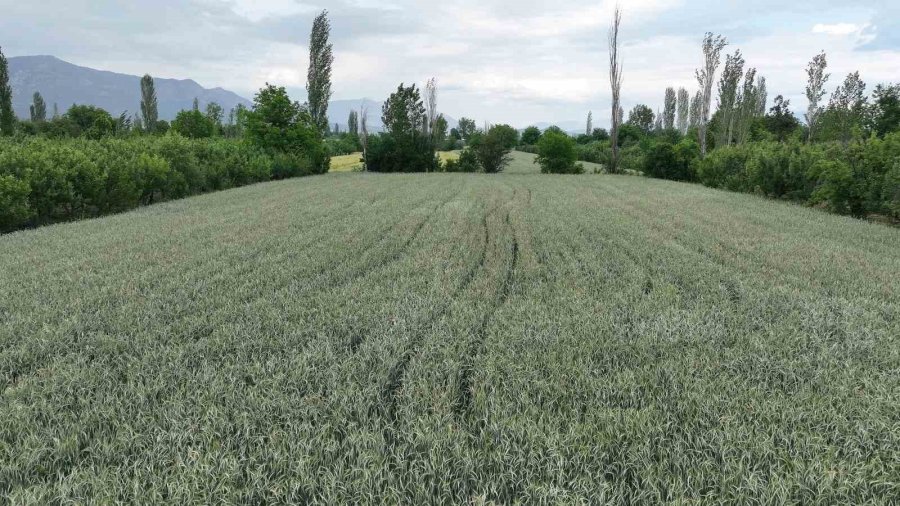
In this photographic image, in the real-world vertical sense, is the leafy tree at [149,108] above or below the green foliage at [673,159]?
above

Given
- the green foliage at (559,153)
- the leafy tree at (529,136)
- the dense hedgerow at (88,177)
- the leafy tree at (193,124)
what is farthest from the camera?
the leafy tree at (529,136)

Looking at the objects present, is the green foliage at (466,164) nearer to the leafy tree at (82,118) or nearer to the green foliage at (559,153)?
the green foliage at (559,153)

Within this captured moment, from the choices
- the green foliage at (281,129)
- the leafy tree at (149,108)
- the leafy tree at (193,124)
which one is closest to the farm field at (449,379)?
the green foliage at (281,129)

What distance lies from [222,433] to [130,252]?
592 cm

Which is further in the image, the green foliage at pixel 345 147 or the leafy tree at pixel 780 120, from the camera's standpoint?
the green foliage at pixel 345 147

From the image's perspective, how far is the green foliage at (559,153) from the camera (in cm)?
3688

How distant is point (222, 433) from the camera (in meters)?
2.47

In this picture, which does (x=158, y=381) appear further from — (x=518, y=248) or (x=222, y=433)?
(x=518, y=248)

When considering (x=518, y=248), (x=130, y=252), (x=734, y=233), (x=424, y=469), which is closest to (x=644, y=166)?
(x=734, y=233)

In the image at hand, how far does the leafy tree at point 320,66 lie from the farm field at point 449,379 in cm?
3754

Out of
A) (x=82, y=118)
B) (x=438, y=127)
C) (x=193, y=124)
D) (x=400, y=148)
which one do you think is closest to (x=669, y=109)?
(x=438, y=127)

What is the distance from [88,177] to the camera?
39.7 feet

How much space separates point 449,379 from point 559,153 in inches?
1419

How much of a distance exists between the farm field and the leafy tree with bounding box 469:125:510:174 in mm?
32519
